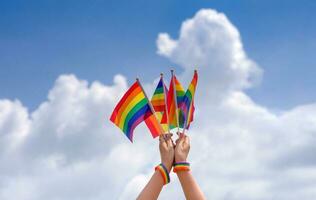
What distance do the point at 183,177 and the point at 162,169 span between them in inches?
20.0

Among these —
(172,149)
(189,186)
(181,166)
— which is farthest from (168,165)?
(189,186)

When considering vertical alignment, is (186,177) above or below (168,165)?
below

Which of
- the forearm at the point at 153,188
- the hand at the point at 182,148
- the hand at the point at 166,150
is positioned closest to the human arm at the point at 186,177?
the hand at the point at 182,148

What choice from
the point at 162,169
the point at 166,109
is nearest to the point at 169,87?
the point at 166,109

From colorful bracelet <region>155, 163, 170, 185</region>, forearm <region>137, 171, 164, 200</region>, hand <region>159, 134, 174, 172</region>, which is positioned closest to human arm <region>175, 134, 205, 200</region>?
hand <region>159, 134, 174, 172</region>

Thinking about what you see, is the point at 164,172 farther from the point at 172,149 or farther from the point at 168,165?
the point at 172,149

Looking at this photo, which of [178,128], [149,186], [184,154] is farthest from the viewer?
[178,128]

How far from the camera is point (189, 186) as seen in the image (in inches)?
458

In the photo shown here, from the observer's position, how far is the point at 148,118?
1380 cm

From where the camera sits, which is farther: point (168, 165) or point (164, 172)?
point (168, 165)

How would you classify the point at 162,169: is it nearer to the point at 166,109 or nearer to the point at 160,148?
the point at 160,148

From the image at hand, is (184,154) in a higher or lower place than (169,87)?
lower

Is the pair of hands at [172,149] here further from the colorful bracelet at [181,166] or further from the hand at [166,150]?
the colorful bracelet at [181,166]

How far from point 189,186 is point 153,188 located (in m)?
0.82
